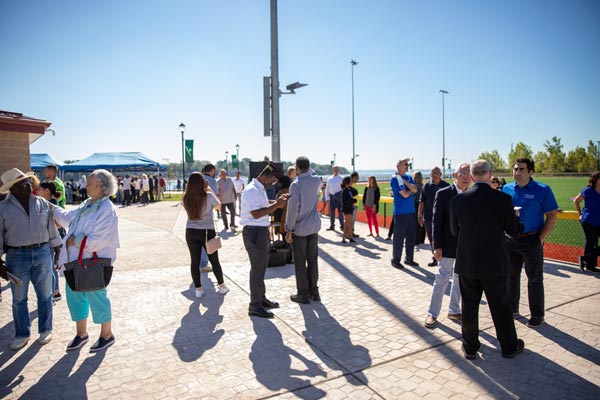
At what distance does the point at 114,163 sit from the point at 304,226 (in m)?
25.0

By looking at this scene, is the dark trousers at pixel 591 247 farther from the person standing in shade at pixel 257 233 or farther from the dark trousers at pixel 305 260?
the person standing in shade at pixel 257 233

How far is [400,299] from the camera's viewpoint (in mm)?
5500

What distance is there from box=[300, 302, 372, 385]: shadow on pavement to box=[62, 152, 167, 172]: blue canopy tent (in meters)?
24.8

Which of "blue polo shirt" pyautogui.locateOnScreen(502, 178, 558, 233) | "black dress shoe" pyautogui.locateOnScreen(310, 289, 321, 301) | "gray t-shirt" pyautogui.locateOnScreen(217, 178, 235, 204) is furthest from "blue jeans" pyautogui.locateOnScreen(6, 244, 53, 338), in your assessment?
"gray t-shirt" pyautogui.locateOnScreen(217, 178, 235, 204)

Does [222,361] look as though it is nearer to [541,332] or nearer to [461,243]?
[461,243]

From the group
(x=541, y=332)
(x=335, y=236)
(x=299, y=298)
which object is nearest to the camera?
(x=541, y=332)

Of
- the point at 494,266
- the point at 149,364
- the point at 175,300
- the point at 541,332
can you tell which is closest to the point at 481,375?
the point at 494,266

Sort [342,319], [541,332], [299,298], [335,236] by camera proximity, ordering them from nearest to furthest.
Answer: [541,332] → [342,319] → [299,298] → [335,236]

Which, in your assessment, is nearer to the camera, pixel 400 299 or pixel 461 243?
pixel 461 243

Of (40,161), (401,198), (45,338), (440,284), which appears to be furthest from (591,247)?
(40,161)

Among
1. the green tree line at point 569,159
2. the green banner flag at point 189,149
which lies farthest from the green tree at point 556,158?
the green banner flag at point 189,149

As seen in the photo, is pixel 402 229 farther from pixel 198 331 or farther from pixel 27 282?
pixel 27 282

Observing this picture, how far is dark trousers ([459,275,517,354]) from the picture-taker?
356cm

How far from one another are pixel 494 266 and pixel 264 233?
2.72m
